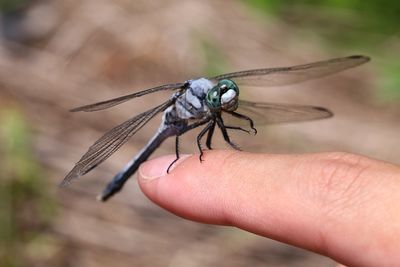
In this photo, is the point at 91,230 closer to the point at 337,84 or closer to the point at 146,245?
the point at 146,245

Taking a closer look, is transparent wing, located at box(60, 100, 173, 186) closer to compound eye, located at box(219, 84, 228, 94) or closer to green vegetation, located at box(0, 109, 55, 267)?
compound eye, located at box(219, 84, 228, 94)

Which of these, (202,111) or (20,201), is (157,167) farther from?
(20,201)

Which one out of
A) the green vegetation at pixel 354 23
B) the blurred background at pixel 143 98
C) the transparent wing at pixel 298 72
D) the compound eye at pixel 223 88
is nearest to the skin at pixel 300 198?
the compound eye at pixel 223 88

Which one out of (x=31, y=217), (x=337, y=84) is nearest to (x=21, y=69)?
(x=31, y=217)

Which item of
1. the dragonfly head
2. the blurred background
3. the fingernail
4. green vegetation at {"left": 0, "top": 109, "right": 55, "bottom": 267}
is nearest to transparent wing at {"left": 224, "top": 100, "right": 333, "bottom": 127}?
the dragonfly head

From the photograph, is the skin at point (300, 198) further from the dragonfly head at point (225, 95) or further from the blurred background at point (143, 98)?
the blurred background at point (143, 98)
